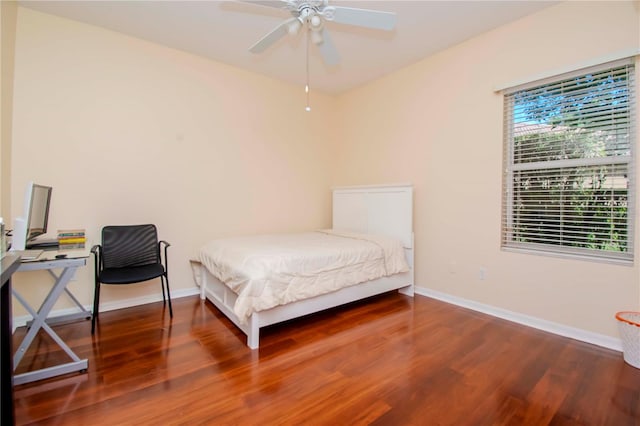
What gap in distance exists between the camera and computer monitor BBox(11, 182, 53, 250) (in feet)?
6.16

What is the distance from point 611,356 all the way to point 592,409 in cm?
83

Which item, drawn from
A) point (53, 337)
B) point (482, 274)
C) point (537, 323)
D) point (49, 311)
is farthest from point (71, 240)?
point (537, 323)

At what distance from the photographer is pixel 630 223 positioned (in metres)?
2.24

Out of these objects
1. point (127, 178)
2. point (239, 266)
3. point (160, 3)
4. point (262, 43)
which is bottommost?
point (239, 266)

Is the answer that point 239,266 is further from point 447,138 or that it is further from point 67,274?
point 447,138

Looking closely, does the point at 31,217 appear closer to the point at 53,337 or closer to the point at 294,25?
the point at 53,337

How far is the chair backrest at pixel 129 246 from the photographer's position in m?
2.83

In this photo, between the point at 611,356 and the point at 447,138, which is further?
the point at 447,138

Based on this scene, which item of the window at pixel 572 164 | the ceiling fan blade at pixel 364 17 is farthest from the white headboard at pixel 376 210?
the ceiling fan blade at pixel 364 17

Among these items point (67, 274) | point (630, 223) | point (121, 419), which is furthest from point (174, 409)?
point (630, 223)

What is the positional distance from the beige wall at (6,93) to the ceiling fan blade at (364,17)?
2636 mm

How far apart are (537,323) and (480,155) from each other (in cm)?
166

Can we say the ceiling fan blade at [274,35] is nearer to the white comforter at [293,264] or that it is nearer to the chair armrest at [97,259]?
the white comforter at [293,264]

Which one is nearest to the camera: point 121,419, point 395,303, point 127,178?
point 121,419
